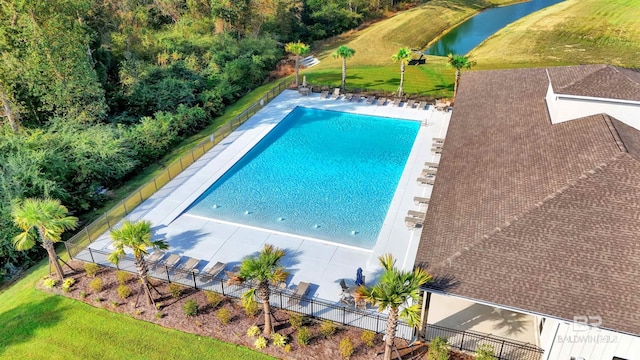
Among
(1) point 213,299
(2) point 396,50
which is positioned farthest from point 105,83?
(2) point 396,50

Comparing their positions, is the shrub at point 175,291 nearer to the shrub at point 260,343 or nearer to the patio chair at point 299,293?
the shrub at point 260,343

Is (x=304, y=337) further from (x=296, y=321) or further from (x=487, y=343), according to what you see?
(x=487, y=343)

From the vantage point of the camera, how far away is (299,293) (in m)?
19.3

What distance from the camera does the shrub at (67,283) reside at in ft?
66.6

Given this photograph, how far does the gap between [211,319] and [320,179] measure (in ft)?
42.9

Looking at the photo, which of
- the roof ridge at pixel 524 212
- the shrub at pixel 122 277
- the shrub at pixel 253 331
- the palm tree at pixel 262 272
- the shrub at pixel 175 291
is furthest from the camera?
the shrub at pixel 122 277

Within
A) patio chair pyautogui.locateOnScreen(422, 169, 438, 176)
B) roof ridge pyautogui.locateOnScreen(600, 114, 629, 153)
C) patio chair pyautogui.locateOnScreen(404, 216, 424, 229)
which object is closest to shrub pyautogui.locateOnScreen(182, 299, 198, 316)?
patio chair pyautogui.locateOnScreen(404, 216, 424, 229)

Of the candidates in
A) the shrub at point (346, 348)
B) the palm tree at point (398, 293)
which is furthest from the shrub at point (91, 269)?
the palm tree at point (398, 293)

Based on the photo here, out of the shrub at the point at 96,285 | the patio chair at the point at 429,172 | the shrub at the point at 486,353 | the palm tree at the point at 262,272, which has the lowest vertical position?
the shrub at the point at 486,353

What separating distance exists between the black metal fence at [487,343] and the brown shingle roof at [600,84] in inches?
512

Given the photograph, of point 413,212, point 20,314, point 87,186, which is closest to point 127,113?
point 87,186

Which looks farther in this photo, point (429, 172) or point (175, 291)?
point (429, 172)

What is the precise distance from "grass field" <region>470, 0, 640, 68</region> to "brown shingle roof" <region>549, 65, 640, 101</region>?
83.4 ft

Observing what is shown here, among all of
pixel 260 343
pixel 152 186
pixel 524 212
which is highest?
pixel 524 212
